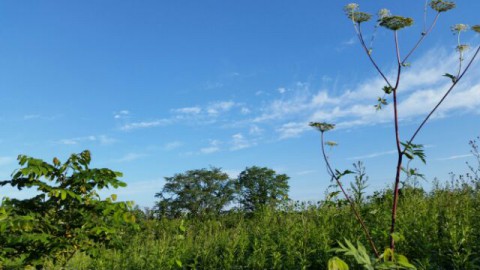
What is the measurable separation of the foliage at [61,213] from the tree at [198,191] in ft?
60.1

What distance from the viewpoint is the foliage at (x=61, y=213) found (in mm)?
5664

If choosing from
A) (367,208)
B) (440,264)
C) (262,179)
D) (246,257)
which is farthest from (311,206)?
(262,179)

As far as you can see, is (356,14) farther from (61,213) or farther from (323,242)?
(61,213)

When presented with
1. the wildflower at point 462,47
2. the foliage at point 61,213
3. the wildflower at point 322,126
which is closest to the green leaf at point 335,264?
the wildflower at point 322,126

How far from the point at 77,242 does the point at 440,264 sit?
16.2ft

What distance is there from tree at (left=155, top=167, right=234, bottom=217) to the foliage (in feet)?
60.1

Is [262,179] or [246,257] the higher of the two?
[262,179]

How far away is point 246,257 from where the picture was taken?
5.01m

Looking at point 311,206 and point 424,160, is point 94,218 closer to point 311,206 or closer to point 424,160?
point 311,206

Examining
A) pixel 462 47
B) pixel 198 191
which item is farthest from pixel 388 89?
pixel 198 191

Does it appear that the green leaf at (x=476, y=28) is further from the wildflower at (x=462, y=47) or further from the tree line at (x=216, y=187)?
the tree line at (x=216, y=187)

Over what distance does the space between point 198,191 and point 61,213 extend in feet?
64.6

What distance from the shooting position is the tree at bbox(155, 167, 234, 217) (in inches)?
998

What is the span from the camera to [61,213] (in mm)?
6203
